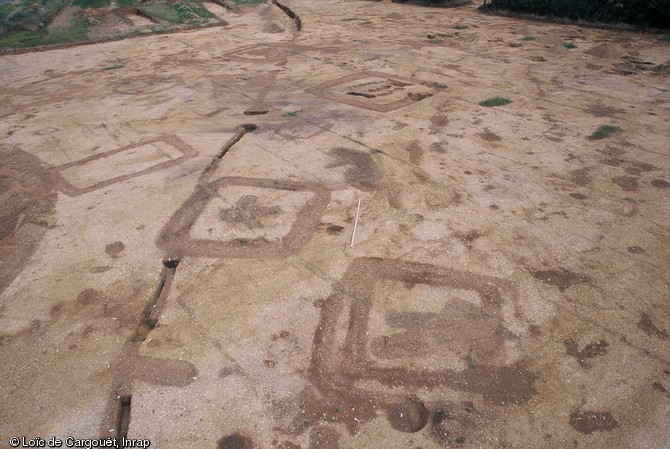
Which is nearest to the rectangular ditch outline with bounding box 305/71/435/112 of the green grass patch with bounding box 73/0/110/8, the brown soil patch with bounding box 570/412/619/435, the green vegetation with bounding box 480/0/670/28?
the brown soil patch with bounding box 570/412/619/435

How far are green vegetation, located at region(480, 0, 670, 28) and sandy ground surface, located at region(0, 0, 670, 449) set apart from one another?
6722mm

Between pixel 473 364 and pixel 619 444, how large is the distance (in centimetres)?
106

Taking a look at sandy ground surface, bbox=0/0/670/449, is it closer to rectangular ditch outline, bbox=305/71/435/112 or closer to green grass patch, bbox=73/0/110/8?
rectangular ditch outline, bbox=305/71/435/112

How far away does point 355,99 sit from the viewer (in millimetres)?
8773

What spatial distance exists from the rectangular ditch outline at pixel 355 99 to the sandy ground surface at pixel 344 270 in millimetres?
106

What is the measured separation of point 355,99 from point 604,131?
465cm

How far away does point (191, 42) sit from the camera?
588 inches

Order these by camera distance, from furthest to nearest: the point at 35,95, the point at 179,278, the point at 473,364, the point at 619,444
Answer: the point at 35,95, the point at 179,278, the point at 473,364, the point at 619,444

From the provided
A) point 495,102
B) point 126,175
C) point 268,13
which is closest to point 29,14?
point 268,13

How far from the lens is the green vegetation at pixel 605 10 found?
13133 millimetres

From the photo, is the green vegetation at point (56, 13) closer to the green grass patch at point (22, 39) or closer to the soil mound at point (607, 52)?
the green grass patch at point (22, 39)

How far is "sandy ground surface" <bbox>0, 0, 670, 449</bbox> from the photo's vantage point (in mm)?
3123

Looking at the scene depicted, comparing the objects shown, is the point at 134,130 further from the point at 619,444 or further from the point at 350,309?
the point at 619,444

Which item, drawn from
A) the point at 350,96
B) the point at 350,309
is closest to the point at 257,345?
the point at 350,309
